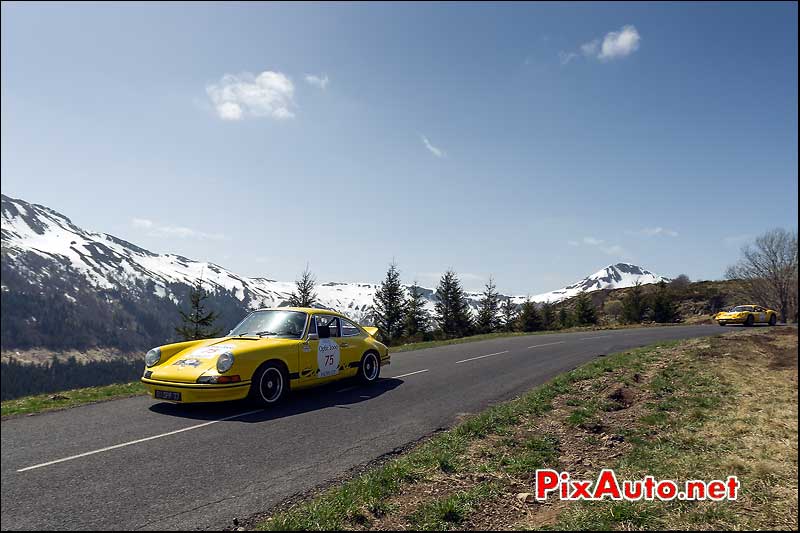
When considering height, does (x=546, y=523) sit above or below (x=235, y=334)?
below

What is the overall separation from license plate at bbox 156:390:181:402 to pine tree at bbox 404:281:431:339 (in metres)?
37.0

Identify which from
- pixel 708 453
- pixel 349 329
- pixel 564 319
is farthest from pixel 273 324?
pixel 564 319

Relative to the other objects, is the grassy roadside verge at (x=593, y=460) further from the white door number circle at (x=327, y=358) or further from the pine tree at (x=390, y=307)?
the pine tree at (x=390, y=307)

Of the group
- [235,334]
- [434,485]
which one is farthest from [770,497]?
[235,334]

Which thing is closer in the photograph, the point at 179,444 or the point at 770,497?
the point at 770,497

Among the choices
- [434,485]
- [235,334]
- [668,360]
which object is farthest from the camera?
[668,360]

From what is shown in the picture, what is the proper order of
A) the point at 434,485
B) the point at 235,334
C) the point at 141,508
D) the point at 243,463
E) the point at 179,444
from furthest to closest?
the point at 235,334
the point at 179,444
the point at 243,463
the point at 434,485
the point at 141,508

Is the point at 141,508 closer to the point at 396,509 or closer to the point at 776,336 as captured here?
the point at 396,509

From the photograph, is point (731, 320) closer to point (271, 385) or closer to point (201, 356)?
point (271, 385)

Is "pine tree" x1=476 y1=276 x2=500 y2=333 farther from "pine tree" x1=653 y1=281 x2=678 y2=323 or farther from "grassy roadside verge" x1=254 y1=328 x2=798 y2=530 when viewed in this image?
"grassy roadside verge" x1=254 y1=328 x2=798 y2=530

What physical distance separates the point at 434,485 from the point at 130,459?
3579 millimetres

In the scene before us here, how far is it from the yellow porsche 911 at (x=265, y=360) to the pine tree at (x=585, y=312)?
40.0 m

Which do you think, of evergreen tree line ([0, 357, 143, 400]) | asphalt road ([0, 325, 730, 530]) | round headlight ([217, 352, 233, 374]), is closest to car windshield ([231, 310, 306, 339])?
asphalt road ([0, 325, 730, 530])

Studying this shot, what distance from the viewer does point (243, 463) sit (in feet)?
17.0
